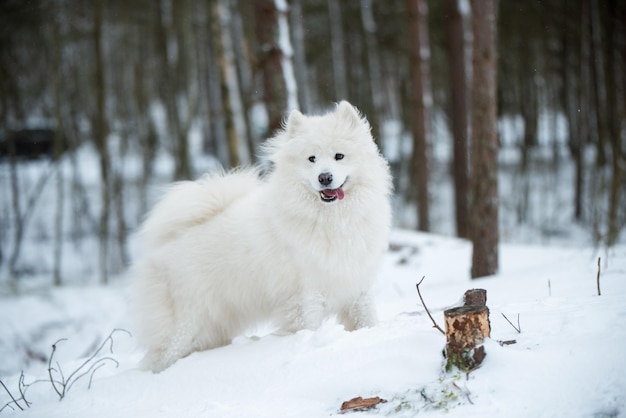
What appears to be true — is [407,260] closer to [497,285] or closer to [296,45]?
[497,285]

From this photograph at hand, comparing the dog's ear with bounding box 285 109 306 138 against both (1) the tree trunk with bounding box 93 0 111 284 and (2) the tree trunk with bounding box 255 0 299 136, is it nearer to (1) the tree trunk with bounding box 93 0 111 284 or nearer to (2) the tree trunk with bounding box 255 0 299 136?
(2) the tree trunk with bounding box 255 0 299 136

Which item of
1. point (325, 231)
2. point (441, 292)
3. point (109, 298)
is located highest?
point (325, 231)

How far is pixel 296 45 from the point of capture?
45.6ft

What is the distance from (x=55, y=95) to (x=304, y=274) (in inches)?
374

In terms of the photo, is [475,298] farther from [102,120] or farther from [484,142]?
[102,120]

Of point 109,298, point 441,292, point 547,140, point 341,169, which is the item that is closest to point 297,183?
point 341,169

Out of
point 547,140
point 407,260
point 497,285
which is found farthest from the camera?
point 547,140

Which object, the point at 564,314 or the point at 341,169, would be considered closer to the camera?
the point at 564,314

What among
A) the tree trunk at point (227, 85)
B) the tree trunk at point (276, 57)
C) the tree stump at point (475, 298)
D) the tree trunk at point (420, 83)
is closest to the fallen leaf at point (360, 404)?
the tree stump at point (475, 298)

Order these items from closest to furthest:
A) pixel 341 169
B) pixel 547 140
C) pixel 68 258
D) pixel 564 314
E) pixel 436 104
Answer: pixel 564 314
pixel 341 169
pixel 68 258
pixel 436 104
pixel 547 140

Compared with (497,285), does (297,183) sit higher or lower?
higher

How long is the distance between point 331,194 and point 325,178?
15 centimetres

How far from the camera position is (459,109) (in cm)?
1011

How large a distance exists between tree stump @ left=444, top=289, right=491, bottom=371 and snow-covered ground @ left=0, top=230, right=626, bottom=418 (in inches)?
2.3
